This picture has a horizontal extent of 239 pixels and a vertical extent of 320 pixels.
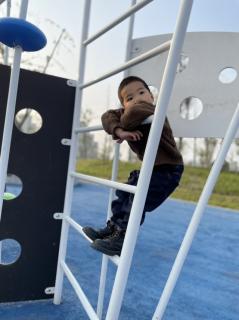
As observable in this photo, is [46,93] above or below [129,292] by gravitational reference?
above

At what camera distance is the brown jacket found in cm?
108

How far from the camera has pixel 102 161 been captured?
33.2 feet

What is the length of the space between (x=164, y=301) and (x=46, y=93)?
1105 millimetres

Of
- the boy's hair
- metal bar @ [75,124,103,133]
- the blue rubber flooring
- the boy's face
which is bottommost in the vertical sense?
the blue rubber flooring

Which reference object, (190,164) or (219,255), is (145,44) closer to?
(219,255)

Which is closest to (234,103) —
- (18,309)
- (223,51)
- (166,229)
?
(223,51)

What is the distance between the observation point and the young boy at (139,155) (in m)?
1.13

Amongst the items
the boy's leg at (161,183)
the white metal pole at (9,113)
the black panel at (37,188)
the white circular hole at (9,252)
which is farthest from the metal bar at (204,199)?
the white circular hole at (9,252)

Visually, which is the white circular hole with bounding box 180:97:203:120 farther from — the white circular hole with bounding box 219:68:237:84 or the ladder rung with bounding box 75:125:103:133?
the ladder rung with bounding box 75:125:103:133

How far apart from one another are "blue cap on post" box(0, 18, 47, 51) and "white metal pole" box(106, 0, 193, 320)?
1.61 ft

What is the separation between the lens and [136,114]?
1.08 meters

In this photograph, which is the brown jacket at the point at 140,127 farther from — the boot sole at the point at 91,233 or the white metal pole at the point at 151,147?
the boot sole at the point at 91,233

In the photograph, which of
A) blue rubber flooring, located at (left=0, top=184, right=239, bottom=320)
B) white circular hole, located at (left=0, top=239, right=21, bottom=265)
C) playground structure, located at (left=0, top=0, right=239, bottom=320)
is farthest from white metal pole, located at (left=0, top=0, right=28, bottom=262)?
white circular hole, located at (left=0, top=239, right=21, bottom=265)

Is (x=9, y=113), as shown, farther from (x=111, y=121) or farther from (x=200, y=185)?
(x=200, y=185)
